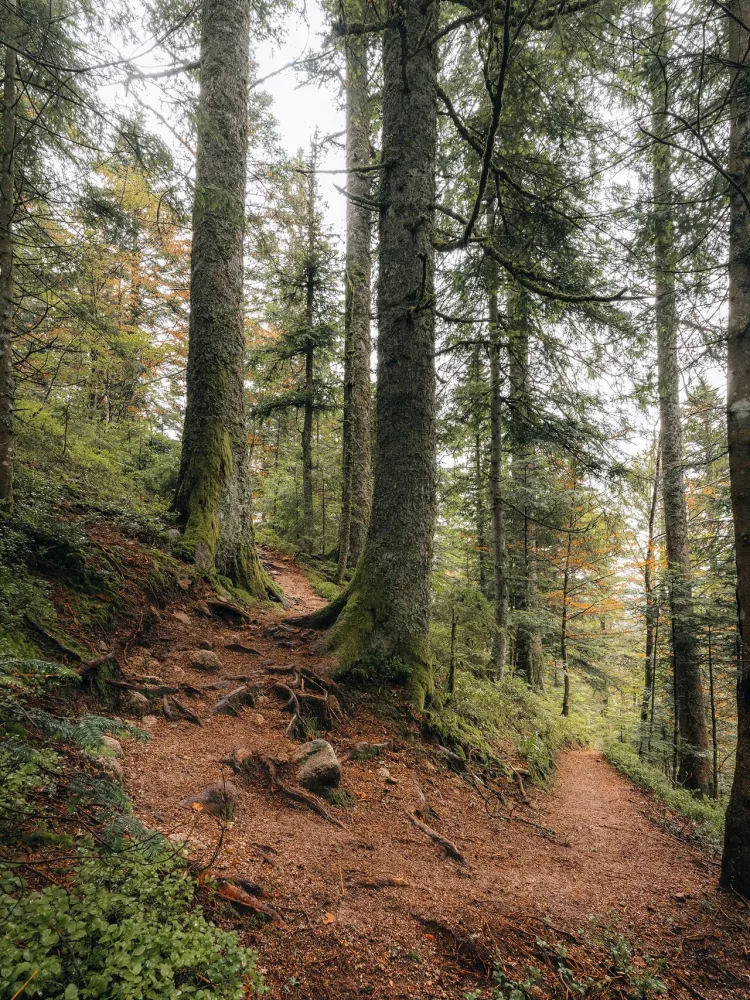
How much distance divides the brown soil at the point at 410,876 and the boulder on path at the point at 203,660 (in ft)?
0.37

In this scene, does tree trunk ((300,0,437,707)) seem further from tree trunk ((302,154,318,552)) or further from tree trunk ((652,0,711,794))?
tree trunk ((302,154,318,552))

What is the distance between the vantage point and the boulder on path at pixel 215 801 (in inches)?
111

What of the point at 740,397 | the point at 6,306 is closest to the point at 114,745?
the point at 6,306

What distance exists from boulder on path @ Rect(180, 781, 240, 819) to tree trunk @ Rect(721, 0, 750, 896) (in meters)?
4.00

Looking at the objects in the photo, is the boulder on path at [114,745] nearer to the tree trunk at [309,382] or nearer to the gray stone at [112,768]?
the gray stone at [112,768]

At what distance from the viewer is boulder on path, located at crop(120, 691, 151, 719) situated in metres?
3.69

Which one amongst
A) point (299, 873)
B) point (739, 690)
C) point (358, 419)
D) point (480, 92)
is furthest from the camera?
point (358, 419)

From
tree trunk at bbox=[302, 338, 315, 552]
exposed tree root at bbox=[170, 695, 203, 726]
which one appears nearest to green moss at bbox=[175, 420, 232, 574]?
exposed tree root at bbox=[170, 695, 203, 726]

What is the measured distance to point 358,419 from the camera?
10742mm

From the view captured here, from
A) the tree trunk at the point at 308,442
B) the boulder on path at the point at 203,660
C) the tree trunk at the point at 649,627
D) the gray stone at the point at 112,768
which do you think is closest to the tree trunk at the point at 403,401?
the boulder on path at the point at 203,660

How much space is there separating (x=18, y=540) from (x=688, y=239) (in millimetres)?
7717

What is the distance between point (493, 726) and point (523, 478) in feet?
22.6

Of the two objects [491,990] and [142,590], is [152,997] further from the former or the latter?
[142,590]

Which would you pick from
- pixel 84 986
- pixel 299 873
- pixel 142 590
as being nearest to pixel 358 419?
pixel 142 590
